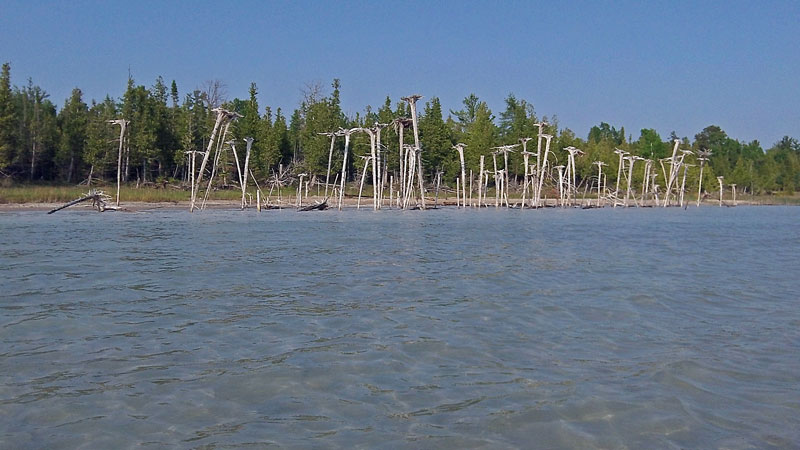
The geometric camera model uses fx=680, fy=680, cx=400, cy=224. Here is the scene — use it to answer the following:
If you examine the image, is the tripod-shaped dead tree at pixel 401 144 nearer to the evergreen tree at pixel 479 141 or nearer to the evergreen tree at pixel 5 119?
the evergreen tree at pixel 479 141

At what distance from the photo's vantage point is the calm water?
17.3 ft

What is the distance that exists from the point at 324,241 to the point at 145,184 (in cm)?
4529

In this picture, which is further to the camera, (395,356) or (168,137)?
(168,137)

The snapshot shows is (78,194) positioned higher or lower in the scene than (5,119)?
lower

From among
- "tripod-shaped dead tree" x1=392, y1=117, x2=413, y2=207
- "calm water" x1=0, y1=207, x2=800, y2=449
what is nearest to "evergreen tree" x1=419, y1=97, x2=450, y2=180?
"tripod-shaped dead tree" x1=392, y1=117, x2=413, y2=207

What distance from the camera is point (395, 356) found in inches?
288

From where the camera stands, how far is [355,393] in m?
6.11

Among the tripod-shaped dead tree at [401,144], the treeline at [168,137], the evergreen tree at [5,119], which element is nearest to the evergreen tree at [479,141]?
the treeline at [168,137]

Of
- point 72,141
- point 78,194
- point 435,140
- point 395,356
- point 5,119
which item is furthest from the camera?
point 435,140

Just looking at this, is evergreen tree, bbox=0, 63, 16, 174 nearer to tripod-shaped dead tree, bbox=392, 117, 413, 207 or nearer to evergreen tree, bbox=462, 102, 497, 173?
tripod-shaped dead tree, bbox=392, 117, 413, 207

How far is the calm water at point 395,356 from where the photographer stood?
527 cm

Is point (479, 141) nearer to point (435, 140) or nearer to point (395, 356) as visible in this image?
point (435, 140)

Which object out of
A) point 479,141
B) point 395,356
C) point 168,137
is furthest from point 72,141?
point 395,356

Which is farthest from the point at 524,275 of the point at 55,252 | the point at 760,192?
the point at 760,192
